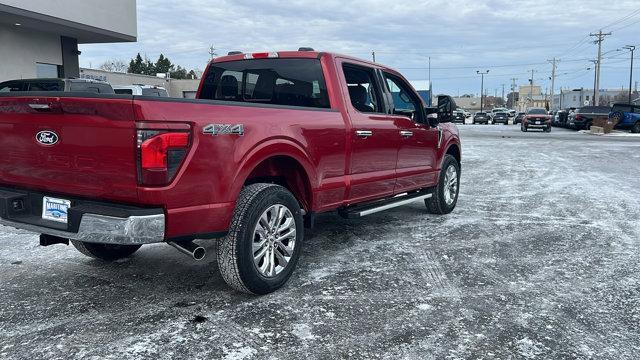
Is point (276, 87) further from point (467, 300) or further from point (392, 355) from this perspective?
point (392, 355)

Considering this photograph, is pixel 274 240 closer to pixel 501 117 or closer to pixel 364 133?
pixel 364 133

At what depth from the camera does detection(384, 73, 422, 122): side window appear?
6.33m

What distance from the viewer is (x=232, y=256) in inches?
150

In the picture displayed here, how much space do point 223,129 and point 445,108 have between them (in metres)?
4.03

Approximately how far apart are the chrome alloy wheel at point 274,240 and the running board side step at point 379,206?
1.03 metres

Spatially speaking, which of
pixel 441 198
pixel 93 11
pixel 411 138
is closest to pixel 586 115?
pixel 93 11

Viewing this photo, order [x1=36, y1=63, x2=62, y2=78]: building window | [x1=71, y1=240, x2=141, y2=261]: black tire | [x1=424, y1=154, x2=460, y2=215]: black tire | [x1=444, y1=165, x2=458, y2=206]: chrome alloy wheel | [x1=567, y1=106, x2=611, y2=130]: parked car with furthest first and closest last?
[x1=567, y1=106, x2=611, y2=130]: parked car → [x1=36, y1=63, x2=62, y2=78]: building window → [x1=444, y1=165, x2=458, y2=206]: chrome alloy wheel → [x1=424, y1=154, x2=460, y2=215]: black tire → [x1=71, y1=240, x2=141, y2=261]: black tire

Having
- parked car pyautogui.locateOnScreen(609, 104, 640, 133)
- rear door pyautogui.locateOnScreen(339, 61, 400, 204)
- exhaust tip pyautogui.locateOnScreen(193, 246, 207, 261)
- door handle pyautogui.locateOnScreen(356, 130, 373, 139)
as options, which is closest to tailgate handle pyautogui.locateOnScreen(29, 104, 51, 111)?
exhaust tip pyautogui.locateOnScreen(193, 246, 207, 261)

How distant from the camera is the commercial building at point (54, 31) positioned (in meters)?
16.8

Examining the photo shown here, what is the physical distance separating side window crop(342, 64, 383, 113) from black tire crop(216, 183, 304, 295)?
1.64m

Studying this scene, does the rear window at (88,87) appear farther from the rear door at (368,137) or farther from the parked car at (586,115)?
the parked car at (586,115)

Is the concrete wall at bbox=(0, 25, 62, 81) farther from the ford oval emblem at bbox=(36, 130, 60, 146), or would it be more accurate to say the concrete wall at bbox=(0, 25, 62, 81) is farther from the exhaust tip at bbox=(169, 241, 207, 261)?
the exhaust tip at bbox=(169, 241, 207, 261)

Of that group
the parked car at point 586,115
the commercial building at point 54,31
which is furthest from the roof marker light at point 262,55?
the parked car at point 586,115

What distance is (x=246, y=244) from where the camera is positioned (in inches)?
150
